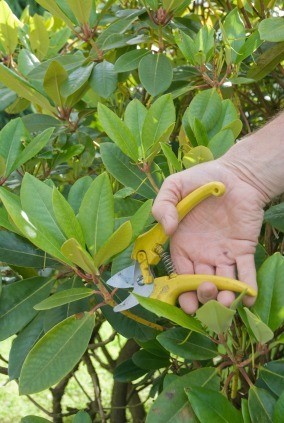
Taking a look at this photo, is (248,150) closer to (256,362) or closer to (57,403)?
(256,362)

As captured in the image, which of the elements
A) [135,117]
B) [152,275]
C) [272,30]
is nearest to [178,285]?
[152,275]

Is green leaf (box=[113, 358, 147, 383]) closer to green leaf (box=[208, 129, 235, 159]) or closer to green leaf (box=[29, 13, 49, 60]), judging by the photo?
green leaf (box=[208, 129, 235, 159])

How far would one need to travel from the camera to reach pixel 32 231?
3.50 ft

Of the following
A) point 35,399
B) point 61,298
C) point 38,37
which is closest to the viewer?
point 61,298

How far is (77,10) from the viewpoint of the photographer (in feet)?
5.22

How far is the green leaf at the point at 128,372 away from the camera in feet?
5.61

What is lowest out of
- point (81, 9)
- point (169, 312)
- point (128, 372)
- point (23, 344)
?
point (128, 372)

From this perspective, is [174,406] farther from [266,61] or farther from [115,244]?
[266,61]

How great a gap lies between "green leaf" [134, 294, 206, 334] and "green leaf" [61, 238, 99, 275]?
4.6 inches

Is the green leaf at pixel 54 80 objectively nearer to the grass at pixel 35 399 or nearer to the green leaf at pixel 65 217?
the green leaf at pixel 65 217

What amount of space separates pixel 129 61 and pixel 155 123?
357 millimetres

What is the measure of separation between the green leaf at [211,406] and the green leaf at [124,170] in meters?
0.42

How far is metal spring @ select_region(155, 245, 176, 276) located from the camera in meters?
1.19

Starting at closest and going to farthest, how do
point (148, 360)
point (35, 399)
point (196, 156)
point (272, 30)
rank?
1. point (196, 156)
2. point (272, 30)
3. point (148, 360)
4. point (35, 399)
